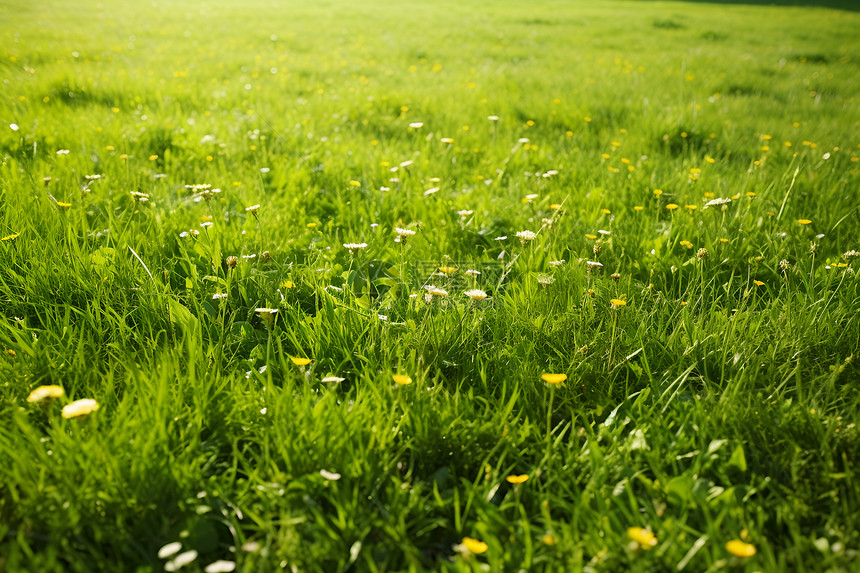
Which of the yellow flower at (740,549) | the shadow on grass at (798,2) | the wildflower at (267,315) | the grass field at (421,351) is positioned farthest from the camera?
the shadow on grass at (798,2)

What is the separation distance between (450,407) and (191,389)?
0.71m

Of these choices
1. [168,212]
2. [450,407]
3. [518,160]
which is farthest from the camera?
[518,160]

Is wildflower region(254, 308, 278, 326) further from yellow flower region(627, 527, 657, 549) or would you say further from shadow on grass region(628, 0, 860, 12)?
shadow on grass region(628, 0, 860, 12)

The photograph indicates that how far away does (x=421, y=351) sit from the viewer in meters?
1.69

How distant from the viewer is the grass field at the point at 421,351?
1212 mm

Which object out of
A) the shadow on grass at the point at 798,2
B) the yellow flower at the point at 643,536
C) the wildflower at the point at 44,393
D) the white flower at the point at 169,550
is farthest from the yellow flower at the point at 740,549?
the shadow on grass at the point at 798,2

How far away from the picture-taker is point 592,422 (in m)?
1.59

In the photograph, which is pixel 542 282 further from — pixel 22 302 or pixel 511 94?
pixel 511 94

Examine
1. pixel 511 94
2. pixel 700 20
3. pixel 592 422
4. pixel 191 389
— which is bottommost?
pixel 592 422

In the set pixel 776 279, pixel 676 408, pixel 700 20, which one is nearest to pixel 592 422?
pixel 676 408

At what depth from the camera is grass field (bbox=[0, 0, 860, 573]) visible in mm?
1212

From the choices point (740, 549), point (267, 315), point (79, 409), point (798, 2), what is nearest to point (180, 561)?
point (79, 409)

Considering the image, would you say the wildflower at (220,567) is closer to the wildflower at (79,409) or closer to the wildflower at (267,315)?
the wildflower at (79,409)

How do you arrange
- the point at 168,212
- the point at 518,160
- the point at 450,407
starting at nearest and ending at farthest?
the point at 450,407 < the point at 168,212 < the point at 518,160
